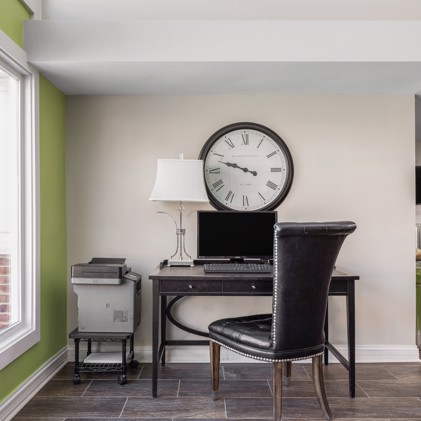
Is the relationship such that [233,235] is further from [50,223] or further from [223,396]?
[50,223]

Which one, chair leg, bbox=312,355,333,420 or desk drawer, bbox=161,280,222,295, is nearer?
chair leg, bbox=312,355,333,420

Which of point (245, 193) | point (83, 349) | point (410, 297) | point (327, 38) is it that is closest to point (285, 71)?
point (327, 38)

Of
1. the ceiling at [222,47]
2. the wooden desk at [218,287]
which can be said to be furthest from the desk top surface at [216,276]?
the ceiling at [222,47]

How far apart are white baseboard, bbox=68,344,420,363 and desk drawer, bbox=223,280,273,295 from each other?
0.82 meters

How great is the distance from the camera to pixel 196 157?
10.1 ft

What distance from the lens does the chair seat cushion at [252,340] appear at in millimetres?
2031

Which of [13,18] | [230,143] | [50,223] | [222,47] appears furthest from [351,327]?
[13,18]

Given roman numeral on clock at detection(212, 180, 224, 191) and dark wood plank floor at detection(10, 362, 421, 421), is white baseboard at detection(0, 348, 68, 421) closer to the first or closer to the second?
dark wood plank floor at detection(10, 362, 421, 421)

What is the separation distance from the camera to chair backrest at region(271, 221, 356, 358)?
194 cm

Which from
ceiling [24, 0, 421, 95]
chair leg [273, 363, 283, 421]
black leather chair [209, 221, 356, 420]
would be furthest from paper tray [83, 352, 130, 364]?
ceiling [24, 0, 421, 95]

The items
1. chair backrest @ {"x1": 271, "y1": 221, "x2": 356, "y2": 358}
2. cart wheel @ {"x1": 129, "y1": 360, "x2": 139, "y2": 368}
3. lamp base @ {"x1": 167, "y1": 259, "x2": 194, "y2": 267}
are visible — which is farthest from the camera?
cart wheel @ {"x1": 129, "y1": 360, "x2": 139, "y2": 368}

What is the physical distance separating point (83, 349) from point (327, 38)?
106 inches

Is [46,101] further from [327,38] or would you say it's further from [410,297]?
[410,297]

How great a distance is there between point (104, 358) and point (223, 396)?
0.85m
